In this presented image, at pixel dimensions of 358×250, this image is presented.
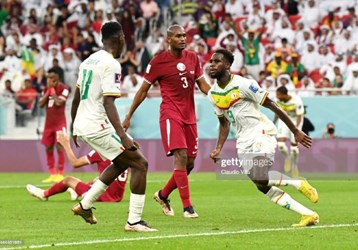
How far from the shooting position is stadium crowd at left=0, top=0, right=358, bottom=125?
1164 inches

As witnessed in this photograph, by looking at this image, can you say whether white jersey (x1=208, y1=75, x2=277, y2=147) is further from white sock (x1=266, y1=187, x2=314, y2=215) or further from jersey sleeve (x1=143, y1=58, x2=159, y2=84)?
jersey sleeve (x1=143, y1=58, x2=159, y2=84)

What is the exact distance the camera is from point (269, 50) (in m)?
30.5

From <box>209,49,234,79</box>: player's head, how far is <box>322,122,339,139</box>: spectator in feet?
46.3

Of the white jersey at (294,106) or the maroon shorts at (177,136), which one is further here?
the white jersey at (294,106)

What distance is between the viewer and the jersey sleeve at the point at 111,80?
11.7 m

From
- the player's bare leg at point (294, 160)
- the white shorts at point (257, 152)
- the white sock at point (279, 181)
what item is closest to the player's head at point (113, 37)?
the white shorts at point (257, 152)

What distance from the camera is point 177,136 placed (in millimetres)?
14633

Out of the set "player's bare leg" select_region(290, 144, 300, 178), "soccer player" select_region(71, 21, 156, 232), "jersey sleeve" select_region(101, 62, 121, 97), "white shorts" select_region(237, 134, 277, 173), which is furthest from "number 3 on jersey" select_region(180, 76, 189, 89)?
"player's bare leg" select_region(290, 144, 300, 178)

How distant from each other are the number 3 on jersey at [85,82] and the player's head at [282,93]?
42.1 feet

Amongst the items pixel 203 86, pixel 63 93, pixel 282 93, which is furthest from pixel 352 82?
pixel 203 86

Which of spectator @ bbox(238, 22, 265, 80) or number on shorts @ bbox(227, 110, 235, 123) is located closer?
number on shorts @ bbox(227, 110, 235, 123)

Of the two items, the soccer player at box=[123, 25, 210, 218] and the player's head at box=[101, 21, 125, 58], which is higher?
the player's head at box=[101, 21, 125, 58]

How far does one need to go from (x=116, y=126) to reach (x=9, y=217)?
10.6 ft

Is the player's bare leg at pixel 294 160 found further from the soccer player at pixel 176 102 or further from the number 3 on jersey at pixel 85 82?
the number 3 on jersey at pixel 85 82
